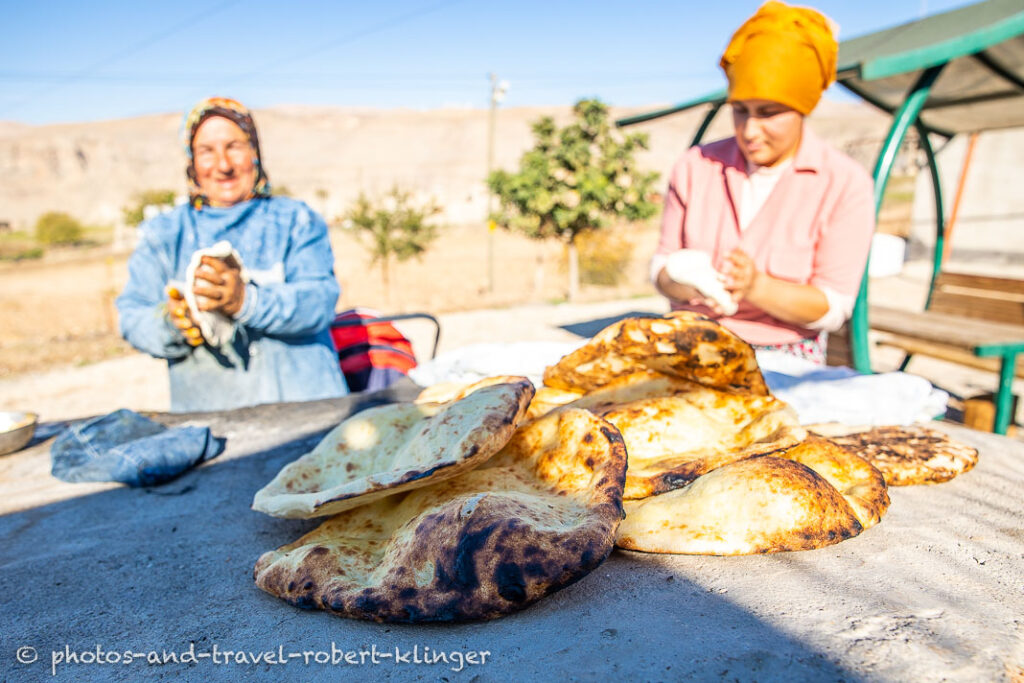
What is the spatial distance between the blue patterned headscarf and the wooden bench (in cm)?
365

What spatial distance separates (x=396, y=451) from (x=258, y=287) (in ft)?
3.77

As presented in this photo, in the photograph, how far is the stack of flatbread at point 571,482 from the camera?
1.04 meters

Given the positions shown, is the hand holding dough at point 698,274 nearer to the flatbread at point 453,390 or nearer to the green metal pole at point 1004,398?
the flatbread at point 453,390

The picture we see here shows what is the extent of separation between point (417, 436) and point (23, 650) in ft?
2.49

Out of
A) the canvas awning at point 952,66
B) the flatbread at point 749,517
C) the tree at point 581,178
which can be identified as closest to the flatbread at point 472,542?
the flatbread at point 749,517

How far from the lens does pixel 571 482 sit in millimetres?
1262

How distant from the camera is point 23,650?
109cm

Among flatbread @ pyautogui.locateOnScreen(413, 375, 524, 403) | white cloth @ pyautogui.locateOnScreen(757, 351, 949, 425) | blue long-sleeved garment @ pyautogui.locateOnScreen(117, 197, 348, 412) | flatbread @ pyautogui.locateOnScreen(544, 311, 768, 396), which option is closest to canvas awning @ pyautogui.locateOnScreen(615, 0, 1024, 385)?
white cloth @ pyautogui.locateOnScreen(757, 351, 949, 425)

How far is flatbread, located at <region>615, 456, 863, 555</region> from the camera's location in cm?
122

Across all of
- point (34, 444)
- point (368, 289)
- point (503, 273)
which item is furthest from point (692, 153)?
point (503, 273)

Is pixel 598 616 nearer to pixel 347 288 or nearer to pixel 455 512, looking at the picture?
pixel 455 512

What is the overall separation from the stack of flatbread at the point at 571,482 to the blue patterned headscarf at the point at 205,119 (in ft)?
4.93

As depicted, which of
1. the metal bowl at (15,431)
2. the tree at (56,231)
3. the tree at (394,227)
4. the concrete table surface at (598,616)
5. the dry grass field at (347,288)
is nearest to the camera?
the concrete table surface at (598,616)

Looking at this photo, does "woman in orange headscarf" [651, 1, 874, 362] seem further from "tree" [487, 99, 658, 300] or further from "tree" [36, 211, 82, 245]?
"tree" [36, 211, 82, 245]
